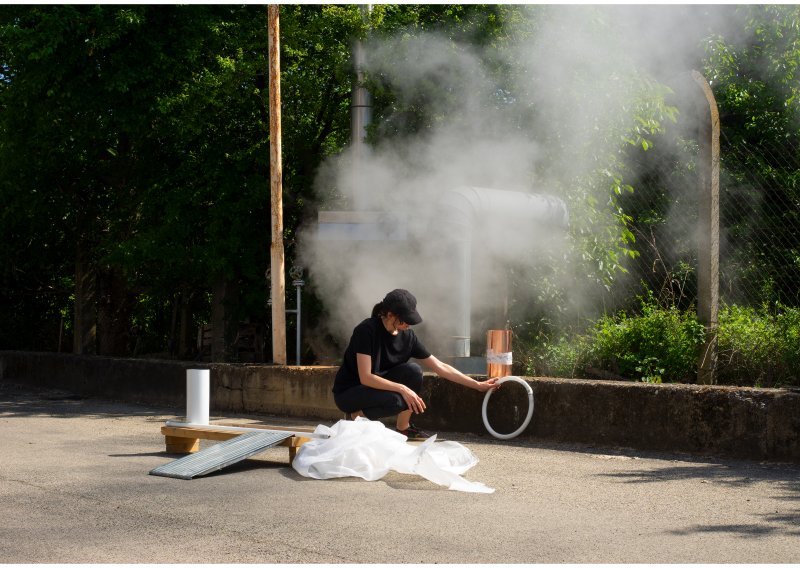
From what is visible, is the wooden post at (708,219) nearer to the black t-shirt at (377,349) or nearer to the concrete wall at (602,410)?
the concrete wall at (602,410)

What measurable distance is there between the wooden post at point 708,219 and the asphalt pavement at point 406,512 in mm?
1615

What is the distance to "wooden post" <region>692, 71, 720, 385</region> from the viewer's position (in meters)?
9.17

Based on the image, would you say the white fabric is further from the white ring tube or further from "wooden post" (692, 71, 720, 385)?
"wooden post" (692, 71, 720, 385)

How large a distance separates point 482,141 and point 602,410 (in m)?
5.04

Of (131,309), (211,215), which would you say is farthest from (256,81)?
(131,309)

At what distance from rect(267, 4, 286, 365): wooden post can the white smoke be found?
3.57 feet

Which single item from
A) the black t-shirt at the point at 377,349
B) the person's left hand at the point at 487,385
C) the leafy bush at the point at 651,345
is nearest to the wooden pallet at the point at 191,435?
the black t-shirt at the point at 377,349

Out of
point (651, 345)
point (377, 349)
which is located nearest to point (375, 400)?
point (377, 349)

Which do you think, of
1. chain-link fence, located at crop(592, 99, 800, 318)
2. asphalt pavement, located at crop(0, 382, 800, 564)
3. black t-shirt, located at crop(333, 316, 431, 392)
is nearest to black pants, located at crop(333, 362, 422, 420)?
black t-shirt, located at crop(333, 316, 431, 392)

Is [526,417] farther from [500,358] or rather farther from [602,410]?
[602,410]

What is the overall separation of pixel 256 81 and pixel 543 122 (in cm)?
474

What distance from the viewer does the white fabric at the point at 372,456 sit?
6.98 meters

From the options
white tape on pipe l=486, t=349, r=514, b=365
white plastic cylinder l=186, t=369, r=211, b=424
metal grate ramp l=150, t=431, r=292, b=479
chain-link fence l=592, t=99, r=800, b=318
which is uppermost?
chain-link fence l=592, t=99, r=800, b=318

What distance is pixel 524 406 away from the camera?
30.6 feet
